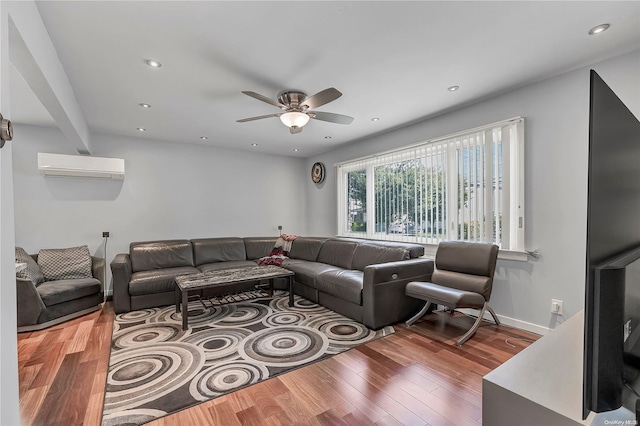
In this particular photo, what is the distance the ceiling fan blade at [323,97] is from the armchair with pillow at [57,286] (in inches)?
135

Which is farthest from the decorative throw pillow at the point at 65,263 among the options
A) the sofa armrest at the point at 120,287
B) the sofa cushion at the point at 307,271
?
the sofa cushion at the point at 307,271

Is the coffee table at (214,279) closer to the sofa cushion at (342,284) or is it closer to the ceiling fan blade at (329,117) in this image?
the sofa cushion at (342,284)

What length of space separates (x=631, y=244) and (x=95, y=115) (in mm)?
4701

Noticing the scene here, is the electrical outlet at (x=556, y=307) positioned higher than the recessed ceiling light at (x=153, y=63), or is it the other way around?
the recessed ceiling light at (x=153, y=63)

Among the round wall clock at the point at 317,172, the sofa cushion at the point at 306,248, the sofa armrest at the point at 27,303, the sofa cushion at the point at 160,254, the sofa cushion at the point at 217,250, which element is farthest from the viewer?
the round wall clock at the point at 317,172

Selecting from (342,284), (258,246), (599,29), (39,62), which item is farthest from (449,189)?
(39,62)

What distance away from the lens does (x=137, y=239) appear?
4.50 m

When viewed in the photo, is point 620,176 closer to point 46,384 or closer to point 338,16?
point 338,16

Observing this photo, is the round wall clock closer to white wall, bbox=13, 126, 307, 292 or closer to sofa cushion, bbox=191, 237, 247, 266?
white wall, bbox=13, 126, 307, 292

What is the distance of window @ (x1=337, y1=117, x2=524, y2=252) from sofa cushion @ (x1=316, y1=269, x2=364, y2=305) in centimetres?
122

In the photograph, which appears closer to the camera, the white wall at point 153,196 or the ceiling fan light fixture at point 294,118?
the ceiling fan light fixture at point 294,118

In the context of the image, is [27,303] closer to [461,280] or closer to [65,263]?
[65,263]

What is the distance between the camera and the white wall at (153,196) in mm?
3828

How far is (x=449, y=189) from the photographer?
353 centimetres
